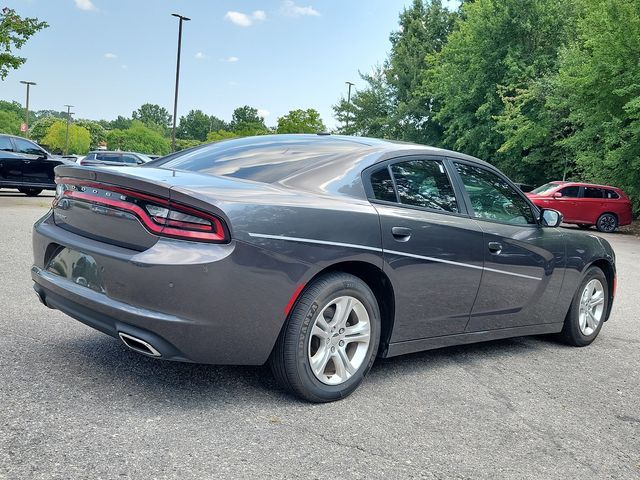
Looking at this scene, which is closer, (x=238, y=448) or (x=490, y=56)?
(x=238, y=448)

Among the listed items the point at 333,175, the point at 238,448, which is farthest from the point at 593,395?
the point at 238,448

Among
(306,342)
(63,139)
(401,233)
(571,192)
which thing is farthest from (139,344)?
(63,139)

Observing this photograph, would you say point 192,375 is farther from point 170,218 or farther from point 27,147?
point 27,147

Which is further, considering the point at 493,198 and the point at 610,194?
the point at 610,194

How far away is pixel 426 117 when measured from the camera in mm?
44219

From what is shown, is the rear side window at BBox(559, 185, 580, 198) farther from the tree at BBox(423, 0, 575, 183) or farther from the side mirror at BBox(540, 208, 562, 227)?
the side mirror at BBox(540, 208, 562, 227)

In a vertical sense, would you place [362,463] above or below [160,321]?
below

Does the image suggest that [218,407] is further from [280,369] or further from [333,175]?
[333,175]

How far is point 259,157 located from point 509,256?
6.25 feet

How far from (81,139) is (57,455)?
407 feet

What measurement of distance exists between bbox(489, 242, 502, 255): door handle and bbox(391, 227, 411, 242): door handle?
0.85 metres

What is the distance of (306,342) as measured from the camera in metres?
3.37

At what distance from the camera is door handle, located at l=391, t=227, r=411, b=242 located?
3749 millimetres

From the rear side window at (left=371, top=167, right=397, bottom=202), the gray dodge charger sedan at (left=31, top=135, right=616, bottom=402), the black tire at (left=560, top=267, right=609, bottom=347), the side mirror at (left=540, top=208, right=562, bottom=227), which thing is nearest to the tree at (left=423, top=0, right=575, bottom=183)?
the black tire at (left=560, top=267, right=609, bottom=347)
